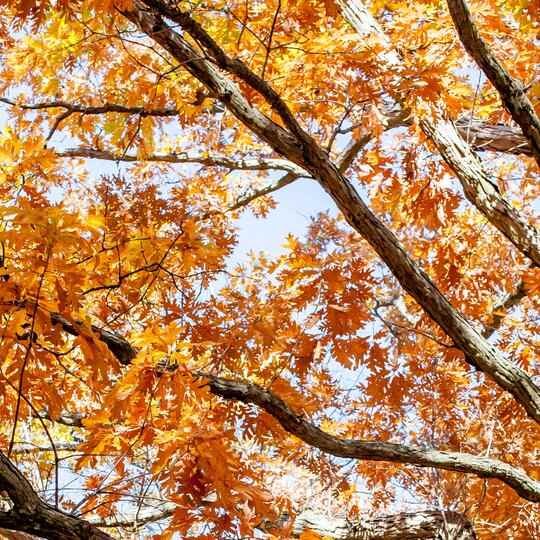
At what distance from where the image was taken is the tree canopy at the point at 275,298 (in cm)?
206

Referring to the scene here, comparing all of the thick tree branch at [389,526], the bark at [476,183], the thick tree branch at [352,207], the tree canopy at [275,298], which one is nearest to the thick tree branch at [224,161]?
the tree canopy at [275,298]

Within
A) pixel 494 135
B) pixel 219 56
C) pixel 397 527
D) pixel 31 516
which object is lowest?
pixel 31 516

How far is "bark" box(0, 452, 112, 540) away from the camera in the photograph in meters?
1.56

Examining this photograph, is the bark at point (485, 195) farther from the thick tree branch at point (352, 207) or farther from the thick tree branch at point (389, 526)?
the thick tree branch at point (389, 526)

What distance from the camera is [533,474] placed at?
416 centimetres

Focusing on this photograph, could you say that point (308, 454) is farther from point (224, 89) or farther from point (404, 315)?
point (404, 315)

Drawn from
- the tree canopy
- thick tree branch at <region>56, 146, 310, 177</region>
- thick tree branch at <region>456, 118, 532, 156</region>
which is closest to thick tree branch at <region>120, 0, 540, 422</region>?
the tree canopy

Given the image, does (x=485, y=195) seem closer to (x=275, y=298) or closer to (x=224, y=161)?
(x=275, y=298)

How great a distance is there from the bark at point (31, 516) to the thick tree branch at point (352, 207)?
1.62 meters

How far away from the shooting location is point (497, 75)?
2545 millimetres

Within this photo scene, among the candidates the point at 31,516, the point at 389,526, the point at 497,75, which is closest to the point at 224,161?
the point at 497,75

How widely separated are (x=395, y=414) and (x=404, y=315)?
251 cm

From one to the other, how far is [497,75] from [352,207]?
33.5 inches

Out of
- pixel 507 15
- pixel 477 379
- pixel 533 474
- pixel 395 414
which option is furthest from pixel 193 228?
pixel 507 15
